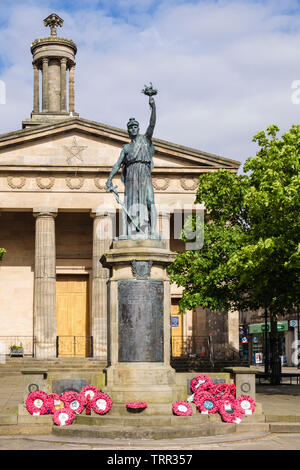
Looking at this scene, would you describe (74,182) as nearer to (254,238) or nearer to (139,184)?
(254,238)

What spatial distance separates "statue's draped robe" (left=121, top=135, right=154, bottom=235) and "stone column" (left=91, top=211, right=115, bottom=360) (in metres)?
21.9

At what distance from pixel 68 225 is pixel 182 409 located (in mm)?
29480

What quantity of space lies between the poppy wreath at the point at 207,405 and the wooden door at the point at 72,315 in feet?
86.7

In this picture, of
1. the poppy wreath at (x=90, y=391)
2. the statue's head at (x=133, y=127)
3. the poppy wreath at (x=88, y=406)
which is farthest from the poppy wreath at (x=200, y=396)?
the statue's head at (x=133, y=127)

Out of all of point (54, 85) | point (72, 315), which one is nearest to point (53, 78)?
point (54, 85)

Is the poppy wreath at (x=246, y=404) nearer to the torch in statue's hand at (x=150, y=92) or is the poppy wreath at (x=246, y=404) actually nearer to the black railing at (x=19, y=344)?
the torch in statue's hand at (x=150, y=92)

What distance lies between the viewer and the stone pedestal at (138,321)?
1449 cm

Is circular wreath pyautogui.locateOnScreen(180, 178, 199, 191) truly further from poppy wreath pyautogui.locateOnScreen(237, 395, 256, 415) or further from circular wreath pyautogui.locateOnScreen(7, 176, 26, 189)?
poppy wreath pyautogui.locateOnScreen(237, 395, 256, 415)

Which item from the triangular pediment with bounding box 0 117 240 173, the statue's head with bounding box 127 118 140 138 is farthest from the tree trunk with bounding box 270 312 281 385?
the statue's head with bounding box 127 118 140 138

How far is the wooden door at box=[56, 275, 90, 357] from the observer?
4097 cm

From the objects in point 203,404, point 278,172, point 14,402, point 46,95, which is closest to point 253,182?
point 278,172

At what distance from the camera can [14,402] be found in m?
20.1

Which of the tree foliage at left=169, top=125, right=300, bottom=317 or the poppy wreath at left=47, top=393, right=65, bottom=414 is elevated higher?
the tree foliage at left=169, top=125, right=300, bottom=317

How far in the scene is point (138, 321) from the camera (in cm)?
1470
